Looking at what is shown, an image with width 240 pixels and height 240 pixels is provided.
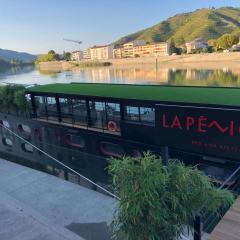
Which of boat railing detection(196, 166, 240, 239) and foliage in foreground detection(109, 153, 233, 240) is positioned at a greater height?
foliage in foreground detection(109, 153, 233, 240)

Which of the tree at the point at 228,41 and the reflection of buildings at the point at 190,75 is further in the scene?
the tree at the point at 228,41

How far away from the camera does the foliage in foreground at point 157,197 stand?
386cm

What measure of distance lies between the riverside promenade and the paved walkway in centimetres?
233

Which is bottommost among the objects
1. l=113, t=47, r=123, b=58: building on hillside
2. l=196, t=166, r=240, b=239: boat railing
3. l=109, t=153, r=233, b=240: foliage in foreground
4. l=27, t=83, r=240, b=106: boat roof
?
l=113, t=47, r=123, b=58: building on hillside

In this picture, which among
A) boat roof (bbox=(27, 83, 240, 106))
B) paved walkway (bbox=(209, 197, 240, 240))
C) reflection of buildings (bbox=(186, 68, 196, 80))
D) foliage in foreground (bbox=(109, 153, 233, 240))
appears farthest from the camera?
reflection of buildings (bbox=(186, 68, 196, 80))

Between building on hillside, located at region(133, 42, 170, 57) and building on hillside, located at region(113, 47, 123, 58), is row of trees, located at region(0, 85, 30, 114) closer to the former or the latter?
building on hillside, located at region(133, 42, 170, 57)

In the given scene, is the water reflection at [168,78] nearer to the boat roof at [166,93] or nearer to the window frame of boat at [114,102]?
the boat roof at [166,93]

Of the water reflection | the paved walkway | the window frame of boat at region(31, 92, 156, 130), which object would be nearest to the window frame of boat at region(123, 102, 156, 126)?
the window frame of boat at region(31, 92, 156, 130)

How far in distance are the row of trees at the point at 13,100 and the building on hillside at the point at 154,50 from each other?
394 feet

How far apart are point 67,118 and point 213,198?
564 inches

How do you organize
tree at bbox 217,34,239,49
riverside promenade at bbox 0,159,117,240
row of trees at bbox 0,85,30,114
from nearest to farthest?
riverside promenade at bbox 0,159,117,240
row of trees at bbox 0,85,30,114
tree at bbox 217,34,239,49

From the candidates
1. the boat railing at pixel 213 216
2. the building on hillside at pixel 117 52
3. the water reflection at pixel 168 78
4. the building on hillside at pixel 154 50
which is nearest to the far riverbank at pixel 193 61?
the water reflection at pixel 168 78

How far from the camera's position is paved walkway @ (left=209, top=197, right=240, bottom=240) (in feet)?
17.0

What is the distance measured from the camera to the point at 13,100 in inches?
819
